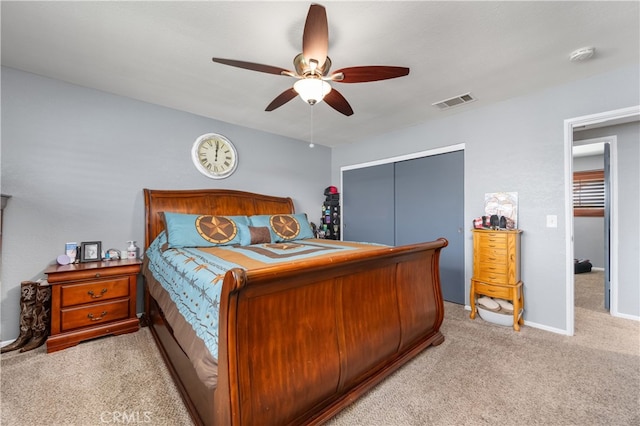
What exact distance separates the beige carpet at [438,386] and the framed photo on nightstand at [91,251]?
81 centimetres

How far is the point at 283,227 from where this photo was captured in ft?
11.0

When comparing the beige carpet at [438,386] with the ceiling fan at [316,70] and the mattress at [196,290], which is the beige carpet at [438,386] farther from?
the ceiling fan at [316,70]

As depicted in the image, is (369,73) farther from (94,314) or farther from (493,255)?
(94,314)

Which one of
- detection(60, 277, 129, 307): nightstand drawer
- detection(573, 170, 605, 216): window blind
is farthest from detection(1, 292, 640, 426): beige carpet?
detection(573, 170, 605, 216): window blind

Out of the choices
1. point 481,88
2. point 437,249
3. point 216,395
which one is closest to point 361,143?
point 481,88

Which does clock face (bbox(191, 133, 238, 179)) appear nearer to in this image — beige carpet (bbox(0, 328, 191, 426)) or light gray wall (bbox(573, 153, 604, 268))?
beige carpet (bbox(0, 328, 191, 426))

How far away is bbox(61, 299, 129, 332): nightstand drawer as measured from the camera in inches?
89.7

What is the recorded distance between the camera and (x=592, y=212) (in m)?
5.48

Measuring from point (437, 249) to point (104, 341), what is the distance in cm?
308

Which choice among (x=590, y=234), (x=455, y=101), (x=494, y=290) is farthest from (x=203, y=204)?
(x=590, y=234)

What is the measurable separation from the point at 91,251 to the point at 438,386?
129 inches

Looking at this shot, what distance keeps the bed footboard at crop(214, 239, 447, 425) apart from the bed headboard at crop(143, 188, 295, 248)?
7.96 feet

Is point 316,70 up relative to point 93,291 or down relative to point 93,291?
up

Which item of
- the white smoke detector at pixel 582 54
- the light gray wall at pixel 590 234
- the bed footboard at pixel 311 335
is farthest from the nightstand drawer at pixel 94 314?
the light gray wall at pixel 590 234
